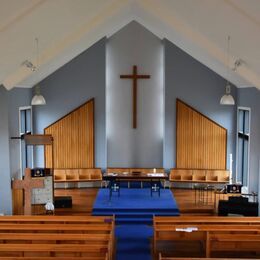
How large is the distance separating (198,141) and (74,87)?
449cm

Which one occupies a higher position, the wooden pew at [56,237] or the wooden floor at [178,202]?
the wooden pew at [56,237]

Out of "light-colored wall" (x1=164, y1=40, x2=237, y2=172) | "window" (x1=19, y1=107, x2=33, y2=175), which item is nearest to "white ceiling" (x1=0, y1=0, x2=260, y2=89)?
"window" (x1=19, y1=107, x2=33, y2=175)

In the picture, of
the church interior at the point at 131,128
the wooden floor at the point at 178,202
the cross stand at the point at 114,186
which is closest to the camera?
the church interior at the point at 131,128

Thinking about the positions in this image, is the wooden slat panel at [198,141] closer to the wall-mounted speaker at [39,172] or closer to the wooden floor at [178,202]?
the wooden floor at [178,202]

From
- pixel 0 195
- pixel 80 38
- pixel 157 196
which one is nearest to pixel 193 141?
pixel 157 196

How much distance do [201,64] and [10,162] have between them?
22.6 feet

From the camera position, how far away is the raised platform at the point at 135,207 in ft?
34.2

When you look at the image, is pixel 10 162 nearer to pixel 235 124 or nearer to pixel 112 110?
pixel 112 110

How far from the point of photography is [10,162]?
9914 mm

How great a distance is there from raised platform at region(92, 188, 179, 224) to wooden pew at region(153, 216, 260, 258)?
2.63 m

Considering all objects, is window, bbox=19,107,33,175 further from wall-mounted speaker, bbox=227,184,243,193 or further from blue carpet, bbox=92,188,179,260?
wall-mounted speaker, bbox=227,184,243,193

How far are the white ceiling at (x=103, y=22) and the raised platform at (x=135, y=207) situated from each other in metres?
3.98

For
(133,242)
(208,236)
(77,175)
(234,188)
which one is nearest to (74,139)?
(77,175)

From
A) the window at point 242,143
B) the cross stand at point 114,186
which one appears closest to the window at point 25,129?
the cross stand at point 114,186
